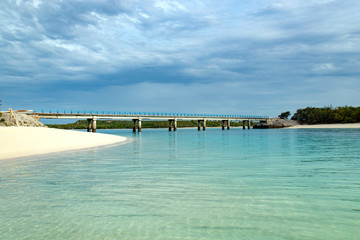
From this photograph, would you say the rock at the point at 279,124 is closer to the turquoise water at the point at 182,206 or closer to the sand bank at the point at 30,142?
the sand bank at the point at 30,142

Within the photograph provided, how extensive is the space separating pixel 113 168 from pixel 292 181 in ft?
32.8

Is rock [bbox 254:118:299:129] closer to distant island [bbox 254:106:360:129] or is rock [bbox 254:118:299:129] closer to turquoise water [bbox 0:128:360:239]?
distant island [bbox 254:106:360:129]

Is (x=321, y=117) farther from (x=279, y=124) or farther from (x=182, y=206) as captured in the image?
(x=182, y=206)

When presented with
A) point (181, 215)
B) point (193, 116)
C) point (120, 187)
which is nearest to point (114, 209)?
A: point (181, 215)

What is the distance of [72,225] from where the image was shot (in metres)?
6.85

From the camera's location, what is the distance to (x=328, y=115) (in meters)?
172

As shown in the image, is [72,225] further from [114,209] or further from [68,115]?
[68,115]

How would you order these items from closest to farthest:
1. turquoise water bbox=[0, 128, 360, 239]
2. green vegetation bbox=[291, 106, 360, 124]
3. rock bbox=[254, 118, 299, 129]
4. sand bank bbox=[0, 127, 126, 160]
→ turquoise water bbox=[0, 128, 360, 239], sand bank bbox=[0, 127, 126, 160], green vegetation bbox=[291, 106, 360, 124], rock bbox=[254, 118, 299, 129]

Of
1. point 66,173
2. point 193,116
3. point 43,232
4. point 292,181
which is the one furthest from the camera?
point 193,116

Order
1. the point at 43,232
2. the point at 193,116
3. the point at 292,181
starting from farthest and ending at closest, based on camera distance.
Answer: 1. the point at 193,116
2. the point at 292,181
3. the point at 43,232

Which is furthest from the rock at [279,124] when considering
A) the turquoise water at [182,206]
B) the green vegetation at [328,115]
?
the turquoise water at [182,206]

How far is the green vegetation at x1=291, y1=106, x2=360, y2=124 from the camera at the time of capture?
152 meters

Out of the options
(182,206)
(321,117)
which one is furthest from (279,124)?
(182,206)

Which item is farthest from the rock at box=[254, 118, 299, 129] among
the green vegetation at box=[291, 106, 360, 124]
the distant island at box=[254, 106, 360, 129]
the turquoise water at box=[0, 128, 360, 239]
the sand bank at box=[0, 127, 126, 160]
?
the turquoise water at box=[0, 128, 360, 239]
